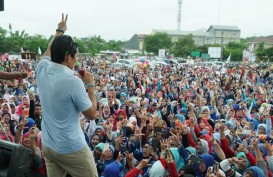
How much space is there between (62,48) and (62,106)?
1.11ft

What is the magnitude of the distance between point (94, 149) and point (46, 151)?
2474 millimetres

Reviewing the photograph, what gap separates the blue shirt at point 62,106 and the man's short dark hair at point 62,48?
0.05 meters

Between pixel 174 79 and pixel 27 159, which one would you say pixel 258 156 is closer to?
pixel 27 159

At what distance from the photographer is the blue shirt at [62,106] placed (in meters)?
1.95

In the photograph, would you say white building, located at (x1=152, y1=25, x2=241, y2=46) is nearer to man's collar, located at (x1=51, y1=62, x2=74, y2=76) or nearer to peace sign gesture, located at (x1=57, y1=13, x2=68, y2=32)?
peace sign gesture, located at (x1=57, y1=13, x2=68, y2=32)

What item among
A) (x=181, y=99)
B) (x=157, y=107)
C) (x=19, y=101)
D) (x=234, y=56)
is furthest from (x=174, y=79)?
(x=234, y=56)

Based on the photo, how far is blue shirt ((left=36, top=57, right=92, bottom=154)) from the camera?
195cm

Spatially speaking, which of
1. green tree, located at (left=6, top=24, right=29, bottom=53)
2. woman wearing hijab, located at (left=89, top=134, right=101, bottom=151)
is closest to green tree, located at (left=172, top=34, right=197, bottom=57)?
green tree, located at (left=6, top=24, right=29, bottom=53)

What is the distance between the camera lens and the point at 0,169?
220cm

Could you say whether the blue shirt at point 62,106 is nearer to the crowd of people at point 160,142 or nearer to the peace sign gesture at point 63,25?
the crowd of people at point 160,142

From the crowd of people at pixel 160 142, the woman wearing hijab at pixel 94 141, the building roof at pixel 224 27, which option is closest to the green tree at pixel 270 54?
the crowd of people at pixel 160 142

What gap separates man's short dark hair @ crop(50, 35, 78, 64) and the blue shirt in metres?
0.05

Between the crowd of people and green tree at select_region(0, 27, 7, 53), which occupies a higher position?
green tree at select_region(0, 27, 7, 53)

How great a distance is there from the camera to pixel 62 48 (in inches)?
80.0
